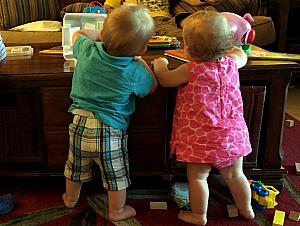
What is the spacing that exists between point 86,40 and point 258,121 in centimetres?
63

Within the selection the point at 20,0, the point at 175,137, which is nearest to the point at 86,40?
the point at 175,137

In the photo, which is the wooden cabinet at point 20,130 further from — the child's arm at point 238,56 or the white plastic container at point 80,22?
the child's arm at point 238,56

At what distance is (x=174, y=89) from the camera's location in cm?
142

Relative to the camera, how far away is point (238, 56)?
1.38 metres

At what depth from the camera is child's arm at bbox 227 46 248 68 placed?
4.48 feet

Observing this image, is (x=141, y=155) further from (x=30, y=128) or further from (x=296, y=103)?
(x=296, y=103)

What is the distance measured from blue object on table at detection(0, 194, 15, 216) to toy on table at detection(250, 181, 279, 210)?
80cm

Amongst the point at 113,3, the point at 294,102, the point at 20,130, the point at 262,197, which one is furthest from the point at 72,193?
the point at 294,102

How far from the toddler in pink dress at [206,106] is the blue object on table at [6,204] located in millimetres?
568

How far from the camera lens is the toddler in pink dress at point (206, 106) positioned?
1.25m

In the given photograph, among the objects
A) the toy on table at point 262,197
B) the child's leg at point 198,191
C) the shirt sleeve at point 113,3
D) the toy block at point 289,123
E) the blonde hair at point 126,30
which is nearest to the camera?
the blonde hair at point 126,30

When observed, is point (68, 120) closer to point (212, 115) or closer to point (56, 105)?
point (56, 105)

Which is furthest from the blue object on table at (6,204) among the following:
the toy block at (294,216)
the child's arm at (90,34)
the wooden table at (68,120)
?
the toy block at (294,216)

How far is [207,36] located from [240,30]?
0.27m
